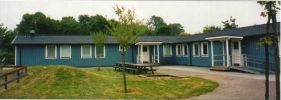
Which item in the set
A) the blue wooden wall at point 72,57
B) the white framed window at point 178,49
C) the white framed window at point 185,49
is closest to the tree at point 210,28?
the white framed window at point 178,49

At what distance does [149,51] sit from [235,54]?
9.50 metres

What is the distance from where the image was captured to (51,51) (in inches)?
1029

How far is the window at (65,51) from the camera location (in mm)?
26234

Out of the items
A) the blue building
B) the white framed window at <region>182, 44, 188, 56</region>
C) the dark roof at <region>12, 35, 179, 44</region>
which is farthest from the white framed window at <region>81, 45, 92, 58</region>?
the white framed window at <region>182, 44, 188, 56</region>

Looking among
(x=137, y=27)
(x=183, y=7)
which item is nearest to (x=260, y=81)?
(x=183, y=7)

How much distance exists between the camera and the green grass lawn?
11.4 m

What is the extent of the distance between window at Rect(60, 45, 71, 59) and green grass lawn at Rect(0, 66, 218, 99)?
10632 mm

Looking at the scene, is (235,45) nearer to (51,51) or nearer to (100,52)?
(100,52)

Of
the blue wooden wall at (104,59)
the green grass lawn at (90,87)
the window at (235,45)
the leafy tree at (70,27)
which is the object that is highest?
the leafy tree at (70,27)

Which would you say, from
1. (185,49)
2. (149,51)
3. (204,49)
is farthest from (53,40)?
(204,49)

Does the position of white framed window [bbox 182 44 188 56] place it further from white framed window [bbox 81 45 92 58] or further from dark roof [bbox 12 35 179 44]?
white framed window [bbox 81 45 92 58]

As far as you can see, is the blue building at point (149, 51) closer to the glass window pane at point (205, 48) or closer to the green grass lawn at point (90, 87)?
the glass window pane at point (205, 48)

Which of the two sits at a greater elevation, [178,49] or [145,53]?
[178,49]

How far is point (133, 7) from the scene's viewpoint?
11805 millimetres
